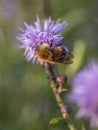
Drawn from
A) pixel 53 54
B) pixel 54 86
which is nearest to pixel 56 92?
pixel 54 86

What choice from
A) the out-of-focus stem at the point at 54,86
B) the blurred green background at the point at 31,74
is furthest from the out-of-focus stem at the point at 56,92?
the blurred green background at the point at 31,74

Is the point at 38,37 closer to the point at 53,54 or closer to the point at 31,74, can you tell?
the point at 53,54

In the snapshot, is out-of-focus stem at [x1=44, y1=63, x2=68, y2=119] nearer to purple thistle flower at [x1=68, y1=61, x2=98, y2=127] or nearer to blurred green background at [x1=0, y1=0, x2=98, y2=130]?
purple thistle flower at [x1=68, y1=61, x2=98, y2=127]

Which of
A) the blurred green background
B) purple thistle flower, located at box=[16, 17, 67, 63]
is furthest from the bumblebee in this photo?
the blurred green background

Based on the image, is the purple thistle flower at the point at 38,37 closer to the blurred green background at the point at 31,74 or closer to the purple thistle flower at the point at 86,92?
the purple thistle flower at the point at 86,92

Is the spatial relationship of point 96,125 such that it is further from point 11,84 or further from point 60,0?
point 60,0
